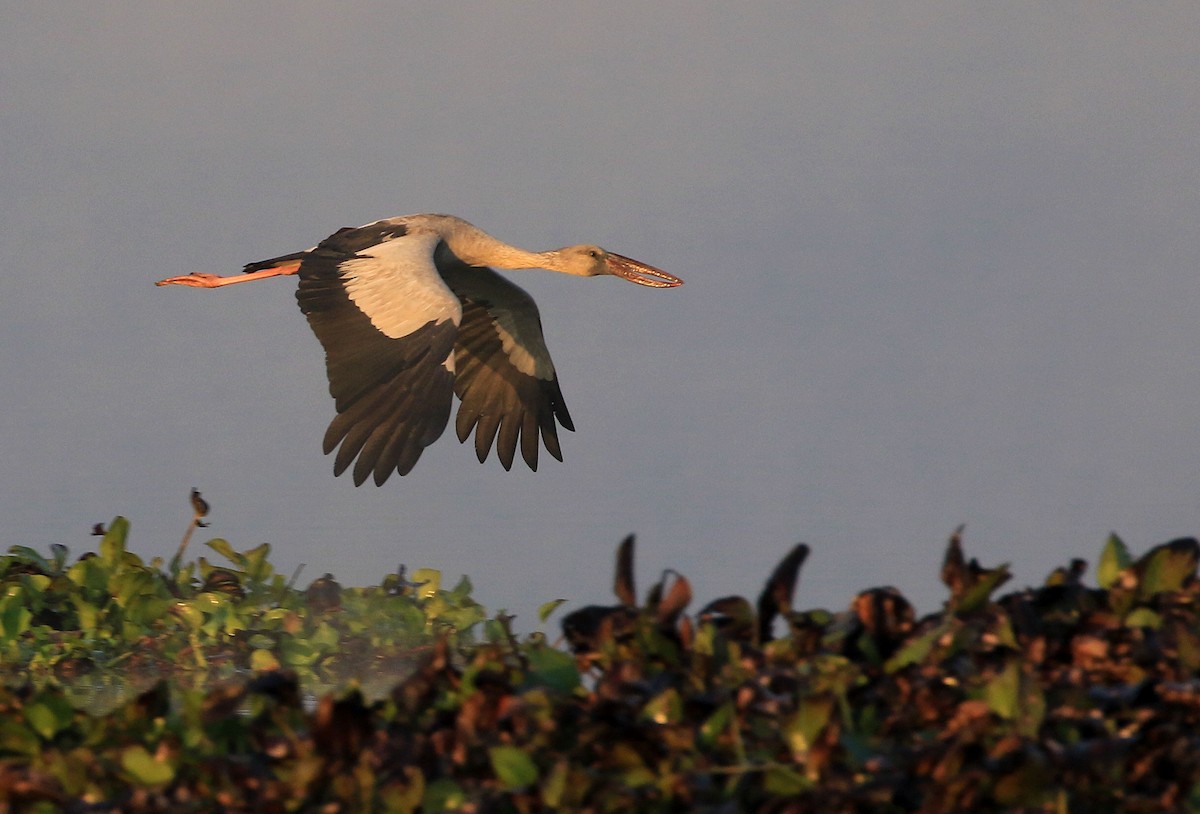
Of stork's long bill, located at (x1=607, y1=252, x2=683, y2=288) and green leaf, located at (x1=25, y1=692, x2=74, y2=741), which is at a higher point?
stork's long bill, located at (x1=607, y1=252, x2=683, y2=288)

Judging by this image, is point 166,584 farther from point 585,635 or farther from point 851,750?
point 851,750

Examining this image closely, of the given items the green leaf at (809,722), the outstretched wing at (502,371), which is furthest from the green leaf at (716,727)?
the outstretched wing at (502,371)

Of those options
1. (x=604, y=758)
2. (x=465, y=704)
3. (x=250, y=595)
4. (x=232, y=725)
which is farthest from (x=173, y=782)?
(x=250, y=595)

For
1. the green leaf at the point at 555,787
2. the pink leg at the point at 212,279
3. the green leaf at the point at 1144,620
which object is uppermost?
the pink leg at the point at 212,279

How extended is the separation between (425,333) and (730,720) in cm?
527

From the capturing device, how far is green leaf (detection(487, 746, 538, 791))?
3176mm

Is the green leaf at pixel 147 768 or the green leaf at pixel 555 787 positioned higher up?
the green leaf at pixel 555 787

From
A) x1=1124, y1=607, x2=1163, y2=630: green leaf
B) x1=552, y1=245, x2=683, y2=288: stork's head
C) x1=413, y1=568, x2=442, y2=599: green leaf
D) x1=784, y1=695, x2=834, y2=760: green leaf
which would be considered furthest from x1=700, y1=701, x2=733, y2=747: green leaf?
x1=552, y1=245, x2=683, y2=288: stork's head

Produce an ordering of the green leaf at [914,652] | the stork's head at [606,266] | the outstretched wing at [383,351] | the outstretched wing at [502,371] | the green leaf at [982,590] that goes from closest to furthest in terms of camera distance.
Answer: the green leaf at [914,652] → the green leaf at [982,590] → the outstretched wing at [383,351] → the outstretched wing at [502,371] → the stork's head at [606,266]

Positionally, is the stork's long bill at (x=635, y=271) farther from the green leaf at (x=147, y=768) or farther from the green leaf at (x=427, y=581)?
the green leaf at (x=147, y=768)

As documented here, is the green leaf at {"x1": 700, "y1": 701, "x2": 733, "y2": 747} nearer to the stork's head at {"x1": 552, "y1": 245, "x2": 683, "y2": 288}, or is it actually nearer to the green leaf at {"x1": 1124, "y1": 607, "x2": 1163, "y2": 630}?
the green leaf at {"x1": 1124, "y1": 607, "x2": 1163, "y2": 630}

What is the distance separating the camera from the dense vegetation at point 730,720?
3.14 m

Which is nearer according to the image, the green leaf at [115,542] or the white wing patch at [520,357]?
the green leaf at [115,542]

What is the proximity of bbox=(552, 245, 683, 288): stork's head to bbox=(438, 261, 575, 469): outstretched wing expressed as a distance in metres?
0.86
